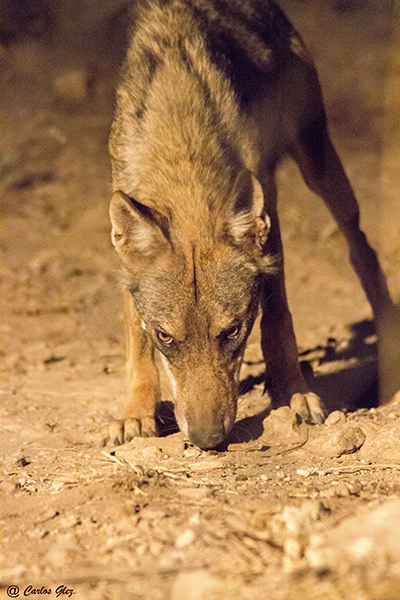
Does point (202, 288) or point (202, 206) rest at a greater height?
point (202, 206)

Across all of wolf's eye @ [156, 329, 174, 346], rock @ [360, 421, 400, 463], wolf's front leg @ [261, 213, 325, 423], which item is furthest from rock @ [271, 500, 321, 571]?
wolf's front leg @ [261, 213, 325, 423]

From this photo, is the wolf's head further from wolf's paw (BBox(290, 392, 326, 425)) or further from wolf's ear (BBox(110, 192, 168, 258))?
wolf's paw (BBox(290, 392, 326, 425))

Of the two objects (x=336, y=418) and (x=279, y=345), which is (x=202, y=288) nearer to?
(x=279, y=345)

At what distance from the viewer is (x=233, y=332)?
149 inches

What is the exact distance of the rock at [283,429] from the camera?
398 cm

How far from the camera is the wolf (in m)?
3.69

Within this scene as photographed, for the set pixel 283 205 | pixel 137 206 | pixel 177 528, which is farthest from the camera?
pixel 283 205

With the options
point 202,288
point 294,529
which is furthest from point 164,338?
point 294,529

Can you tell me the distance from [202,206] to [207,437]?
1.27 metres

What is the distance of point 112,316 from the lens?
6.57 meters

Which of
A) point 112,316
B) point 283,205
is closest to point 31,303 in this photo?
point 112,316

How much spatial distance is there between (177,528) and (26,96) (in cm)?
1168

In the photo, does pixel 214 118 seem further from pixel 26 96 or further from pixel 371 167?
pixel 26 96

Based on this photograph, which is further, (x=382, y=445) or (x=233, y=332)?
(x=233, y=332)
